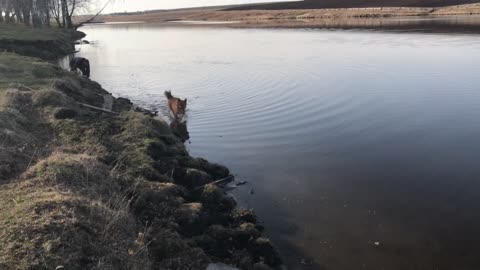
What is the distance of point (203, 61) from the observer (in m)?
30.9

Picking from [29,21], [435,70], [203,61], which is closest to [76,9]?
[29,21]

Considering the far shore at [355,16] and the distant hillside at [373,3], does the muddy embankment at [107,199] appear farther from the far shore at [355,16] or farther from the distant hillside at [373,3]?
the distant hillside at [373,3]

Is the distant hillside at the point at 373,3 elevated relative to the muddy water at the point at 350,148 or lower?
elevated

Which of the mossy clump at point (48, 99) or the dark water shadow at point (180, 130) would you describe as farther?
the dark water shadow at point (180, 130)

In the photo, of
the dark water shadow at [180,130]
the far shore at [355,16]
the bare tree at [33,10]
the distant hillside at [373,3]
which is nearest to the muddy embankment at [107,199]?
the dark water shadow at [180,130]

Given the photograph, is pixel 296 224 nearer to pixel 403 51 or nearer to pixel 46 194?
pixel 46 194

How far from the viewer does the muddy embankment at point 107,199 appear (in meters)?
5.45

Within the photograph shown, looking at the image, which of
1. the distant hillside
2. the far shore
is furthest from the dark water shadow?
the distant hillside

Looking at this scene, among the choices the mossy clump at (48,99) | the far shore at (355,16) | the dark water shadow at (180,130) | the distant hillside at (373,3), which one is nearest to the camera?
the mossy clump at (48,99)

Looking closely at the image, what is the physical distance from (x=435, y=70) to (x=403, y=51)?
8528 millimetres

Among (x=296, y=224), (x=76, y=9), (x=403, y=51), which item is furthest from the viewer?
(x=76, y=9)

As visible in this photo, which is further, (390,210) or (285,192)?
(285,192)

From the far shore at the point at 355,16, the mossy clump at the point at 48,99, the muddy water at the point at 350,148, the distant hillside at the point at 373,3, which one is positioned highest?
the distant hillside at the point at 373,3

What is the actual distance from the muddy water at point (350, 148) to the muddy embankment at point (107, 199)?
101 centimetres
